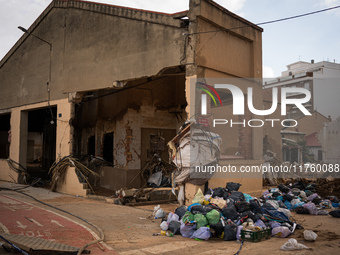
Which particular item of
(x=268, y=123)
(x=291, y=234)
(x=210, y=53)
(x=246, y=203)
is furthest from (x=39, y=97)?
(x=268, y=123)

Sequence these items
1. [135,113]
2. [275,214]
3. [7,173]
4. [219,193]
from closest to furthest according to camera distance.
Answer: [275,214] → [219,193] → [135,113] → [7,173]

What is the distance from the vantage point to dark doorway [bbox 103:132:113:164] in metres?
15.6

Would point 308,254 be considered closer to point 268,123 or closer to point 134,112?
point 134,112

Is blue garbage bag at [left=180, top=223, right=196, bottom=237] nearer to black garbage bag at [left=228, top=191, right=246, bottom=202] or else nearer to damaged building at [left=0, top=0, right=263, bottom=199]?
black garbage bag at [left=228, top=191, right=246, bottom=202]

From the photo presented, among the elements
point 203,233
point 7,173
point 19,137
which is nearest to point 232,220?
point 203,233

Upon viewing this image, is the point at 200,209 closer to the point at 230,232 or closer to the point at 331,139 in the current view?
the point at 230,232

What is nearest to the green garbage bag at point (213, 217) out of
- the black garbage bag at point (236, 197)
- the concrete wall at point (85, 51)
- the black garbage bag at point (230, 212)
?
the black garbage bag at point (230, 212)

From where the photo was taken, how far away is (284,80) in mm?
40719

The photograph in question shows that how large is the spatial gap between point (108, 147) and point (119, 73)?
17.0 feet

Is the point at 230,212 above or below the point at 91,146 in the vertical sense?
below

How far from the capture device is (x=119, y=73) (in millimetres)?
11617

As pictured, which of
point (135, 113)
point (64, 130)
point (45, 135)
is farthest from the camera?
point (45, 135)

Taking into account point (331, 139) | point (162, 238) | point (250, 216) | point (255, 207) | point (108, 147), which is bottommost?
point (162, 238)

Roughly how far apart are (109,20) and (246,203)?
8.35m
